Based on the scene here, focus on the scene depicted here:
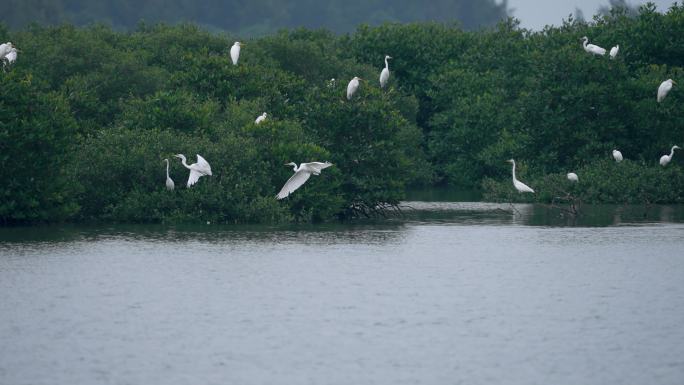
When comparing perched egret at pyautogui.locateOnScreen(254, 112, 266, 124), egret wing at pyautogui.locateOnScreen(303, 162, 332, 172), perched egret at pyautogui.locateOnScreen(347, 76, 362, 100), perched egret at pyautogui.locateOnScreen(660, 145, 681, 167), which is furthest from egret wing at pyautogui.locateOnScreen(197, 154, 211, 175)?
perched egret at pyautogui.locateOnScreen(660, 145, 681, 167)

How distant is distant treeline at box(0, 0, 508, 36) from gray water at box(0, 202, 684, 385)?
80.9 metres

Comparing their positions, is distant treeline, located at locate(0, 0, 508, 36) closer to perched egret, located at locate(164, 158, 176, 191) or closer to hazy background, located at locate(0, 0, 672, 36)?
hazy background, located at locate(0, 0, 672, 36)

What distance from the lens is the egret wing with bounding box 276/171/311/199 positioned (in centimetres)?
3353

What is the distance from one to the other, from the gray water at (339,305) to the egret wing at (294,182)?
100 cm

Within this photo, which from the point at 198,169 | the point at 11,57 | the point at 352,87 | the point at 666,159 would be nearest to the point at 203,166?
the point at 198,169

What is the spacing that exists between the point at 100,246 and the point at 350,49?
39.0 metres

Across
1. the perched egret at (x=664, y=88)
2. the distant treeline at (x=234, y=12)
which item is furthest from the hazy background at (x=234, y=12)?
the perched egret at (x=664, y=88)

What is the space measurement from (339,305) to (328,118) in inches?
615

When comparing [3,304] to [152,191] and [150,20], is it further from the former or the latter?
[150,20]

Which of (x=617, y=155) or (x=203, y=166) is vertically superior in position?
(x=617, y=155)

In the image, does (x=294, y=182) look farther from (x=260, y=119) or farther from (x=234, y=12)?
(x=234, y=12)

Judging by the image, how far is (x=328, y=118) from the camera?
3766cm

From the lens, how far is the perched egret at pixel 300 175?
3309cm

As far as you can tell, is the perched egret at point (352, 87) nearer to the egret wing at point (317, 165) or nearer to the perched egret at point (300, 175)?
the perched egret at point (300, 175)
